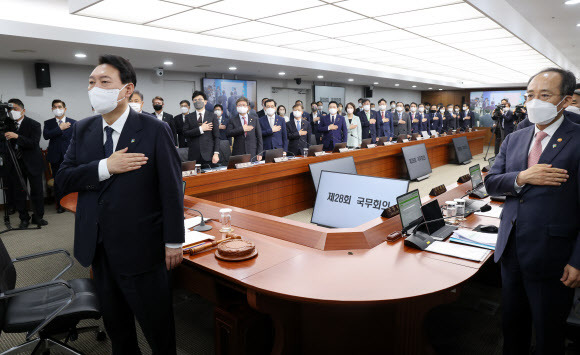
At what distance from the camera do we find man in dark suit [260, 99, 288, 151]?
6.04 meters

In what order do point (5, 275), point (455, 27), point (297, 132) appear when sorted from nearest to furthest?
point (5, 275), point (455, 27), point (297, 132)

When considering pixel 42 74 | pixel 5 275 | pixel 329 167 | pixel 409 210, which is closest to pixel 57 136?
pixel 42 74

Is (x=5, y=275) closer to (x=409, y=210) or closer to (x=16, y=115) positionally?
(x=409, y=210)

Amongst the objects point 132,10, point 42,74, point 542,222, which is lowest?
point 542,222

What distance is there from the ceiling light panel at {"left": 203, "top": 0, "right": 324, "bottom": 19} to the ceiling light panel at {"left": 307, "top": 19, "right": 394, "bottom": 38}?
38.6 inches

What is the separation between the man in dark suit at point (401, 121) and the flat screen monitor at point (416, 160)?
238 cm

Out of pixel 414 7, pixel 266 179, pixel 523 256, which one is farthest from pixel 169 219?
pixel 414 7

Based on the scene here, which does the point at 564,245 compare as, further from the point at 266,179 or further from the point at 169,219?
the point at 266,179

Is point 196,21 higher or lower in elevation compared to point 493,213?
higher

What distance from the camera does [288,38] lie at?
5.98 meters

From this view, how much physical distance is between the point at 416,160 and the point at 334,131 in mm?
1825

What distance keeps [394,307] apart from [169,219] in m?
1.16

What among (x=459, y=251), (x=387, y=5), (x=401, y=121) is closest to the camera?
(x=459, y=251)

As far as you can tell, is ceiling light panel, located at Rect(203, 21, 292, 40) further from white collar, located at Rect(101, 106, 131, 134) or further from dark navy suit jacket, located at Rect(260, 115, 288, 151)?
white collar, located at Rect(101, 106, 131, 134)
